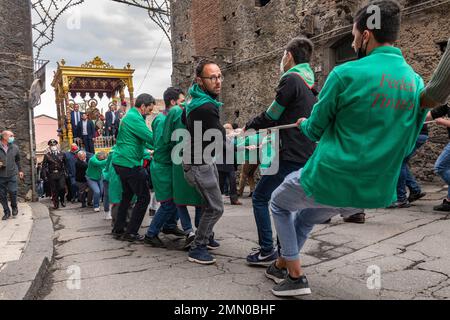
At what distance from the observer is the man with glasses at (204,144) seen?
12.1ft

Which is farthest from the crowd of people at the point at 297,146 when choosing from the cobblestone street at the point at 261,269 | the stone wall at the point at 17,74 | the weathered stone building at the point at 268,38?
the stone wall at the point at 17,74

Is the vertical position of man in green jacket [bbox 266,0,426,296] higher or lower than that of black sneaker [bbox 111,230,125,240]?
higher

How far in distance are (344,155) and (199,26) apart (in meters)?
15.5

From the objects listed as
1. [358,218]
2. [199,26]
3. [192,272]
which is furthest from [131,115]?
[199,26]

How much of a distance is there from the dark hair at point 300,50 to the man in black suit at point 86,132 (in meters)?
12.7

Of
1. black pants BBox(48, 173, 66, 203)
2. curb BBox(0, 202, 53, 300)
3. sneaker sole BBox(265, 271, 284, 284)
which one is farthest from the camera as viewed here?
black pants BBox(48, 173, 66, 203)

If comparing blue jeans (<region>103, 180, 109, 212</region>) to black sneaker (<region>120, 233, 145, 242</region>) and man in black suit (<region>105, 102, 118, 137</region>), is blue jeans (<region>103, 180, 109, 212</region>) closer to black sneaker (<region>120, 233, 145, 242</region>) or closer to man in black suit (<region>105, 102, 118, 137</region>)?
black sneaker (<region>120, 233, 145, 242</region>)

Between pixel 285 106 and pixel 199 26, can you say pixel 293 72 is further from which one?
pixel 199 26

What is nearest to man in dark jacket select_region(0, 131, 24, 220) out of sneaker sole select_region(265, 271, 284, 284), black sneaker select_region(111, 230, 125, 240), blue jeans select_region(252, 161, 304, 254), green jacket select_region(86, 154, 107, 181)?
green jacket select_region(86, 154, 107, 181)

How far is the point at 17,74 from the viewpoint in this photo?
37.9ft

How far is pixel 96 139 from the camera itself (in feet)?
50.4

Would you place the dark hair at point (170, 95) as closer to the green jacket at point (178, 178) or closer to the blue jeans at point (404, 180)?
the green jacket at point (178, 178)

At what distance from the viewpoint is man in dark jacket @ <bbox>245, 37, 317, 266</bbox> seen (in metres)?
3.21

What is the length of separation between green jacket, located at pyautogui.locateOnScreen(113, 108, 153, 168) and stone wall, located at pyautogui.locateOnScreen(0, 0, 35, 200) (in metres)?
7.85
